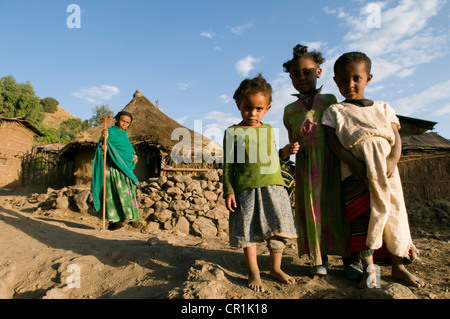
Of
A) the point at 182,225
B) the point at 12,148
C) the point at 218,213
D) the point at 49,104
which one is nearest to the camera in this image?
the point at 182,225

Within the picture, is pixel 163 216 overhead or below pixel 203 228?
overhead

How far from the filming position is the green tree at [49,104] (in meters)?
53.5

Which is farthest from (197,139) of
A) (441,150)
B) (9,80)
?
(9,80)

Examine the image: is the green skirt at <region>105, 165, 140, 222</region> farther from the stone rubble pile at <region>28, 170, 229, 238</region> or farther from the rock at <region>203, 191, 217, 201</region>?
the rock at <region>203, 191, 217, 201</region>

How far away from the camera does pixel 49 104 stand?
5400 centimetres

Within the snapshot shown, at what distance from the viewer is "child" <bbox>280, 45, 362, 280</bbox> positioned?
6.56 ft

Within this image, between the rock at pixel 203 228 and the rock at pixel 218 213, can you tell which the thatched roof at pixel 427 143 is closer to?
the rock at pixel 218 213

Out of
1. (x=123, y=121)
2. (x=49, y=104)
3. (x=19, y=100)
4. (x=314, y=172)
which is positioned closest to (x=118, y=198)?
(x=123, y=121)

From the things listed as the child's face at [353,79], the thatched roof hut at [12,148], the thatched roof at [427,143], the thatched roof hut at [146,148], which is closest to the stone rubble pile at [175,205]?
the thatched roof hut at [146,148]

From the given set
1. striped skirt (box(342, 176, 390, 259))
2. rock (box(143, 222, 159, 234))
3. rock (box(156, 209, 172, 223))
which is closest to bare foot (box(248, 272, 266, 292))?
striped skirt (box(342, 176, 390, 259))

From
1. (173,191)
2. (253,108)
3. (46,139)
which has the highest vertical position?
(46,139)

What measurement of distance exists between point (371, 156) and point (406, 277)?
2.69 feet

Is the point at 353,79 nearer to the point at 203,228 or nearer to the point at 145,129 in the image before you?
the point at 203,228
